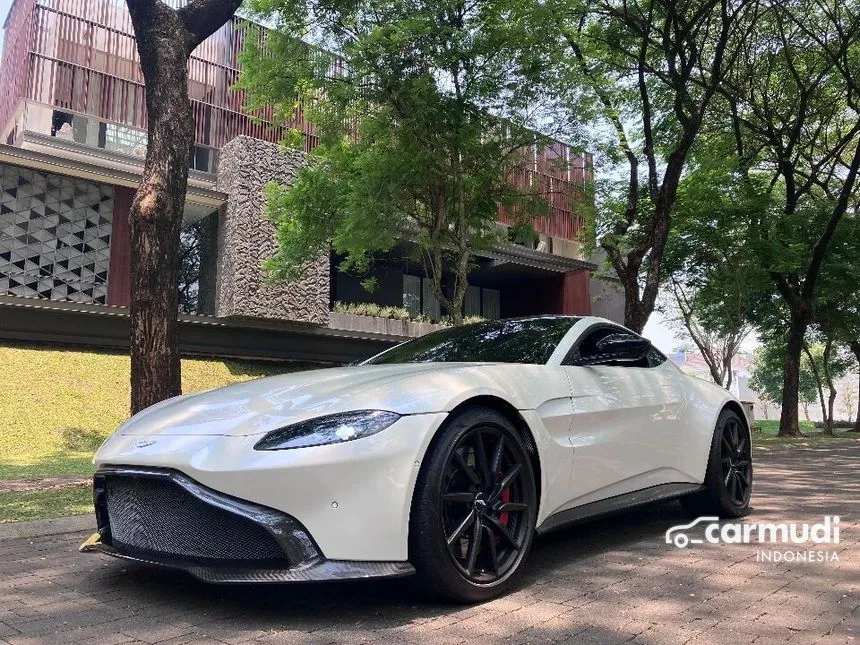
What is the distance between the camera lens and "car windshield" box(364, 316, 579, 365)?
3.91 meters

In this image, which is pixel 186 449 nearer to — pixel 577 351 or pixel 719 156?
pixel 577 351

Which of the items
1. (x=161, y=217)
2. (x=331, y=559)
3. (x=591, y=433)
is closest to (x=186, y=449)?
(x=331, y=559)

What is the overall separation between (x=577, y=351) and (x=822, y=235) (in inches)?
612

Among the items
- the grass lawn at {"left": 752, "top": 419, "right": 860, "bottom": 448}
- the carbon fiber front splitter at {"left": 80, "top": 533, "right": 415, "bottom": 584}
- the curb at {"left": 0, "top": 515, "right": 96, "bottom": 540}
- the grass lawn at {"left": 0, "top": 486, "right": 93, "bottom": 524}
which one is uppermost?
the carbon fiber front splitter at {"left": 80, "top": 533, "right": 415, "bottom": 584}

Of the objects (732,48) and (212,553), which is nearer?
(212,553)

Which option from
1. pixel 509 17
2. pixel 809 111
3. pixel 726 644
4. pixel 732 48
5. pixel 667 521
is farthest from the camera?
pixel 809 111

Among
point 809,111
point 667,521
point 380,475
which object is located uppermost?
point 809,111

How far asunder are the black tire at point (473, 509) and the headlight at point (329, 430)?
10.4 inches

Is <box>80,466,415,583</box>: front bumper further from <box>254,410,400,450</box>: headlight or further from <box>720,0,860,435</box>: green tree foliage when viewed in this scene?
<box>720,0,860,435</box>: green tree foliage

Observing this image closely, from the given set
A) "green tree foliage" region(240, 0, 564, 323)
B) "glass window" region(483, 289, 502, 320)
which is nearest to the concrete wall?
"glass window" region(483, 289, 502, 320)

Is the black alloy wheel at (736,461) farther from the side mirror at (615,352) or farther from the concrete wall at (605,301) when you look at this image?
the concrete wall at (605,301)

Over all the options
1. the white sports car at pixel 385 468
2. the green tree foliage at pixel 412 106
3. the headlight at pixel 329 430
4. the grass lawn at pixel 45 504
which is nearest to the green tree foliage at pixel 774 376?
the green tree foliage at pixel 412 106

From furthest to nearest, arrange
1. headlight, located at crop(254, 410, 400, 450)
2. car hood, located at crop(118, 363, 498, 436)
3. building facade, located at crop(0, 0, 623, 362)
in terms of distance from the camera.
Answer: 1. building facade, located at crop(0, 0, 623, 362)
2. car hood, located at crop(118, 363, 498, 436)
3. headlight, located at crop(254, 410, 400, 450)

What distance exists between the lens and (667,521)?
4.84m
